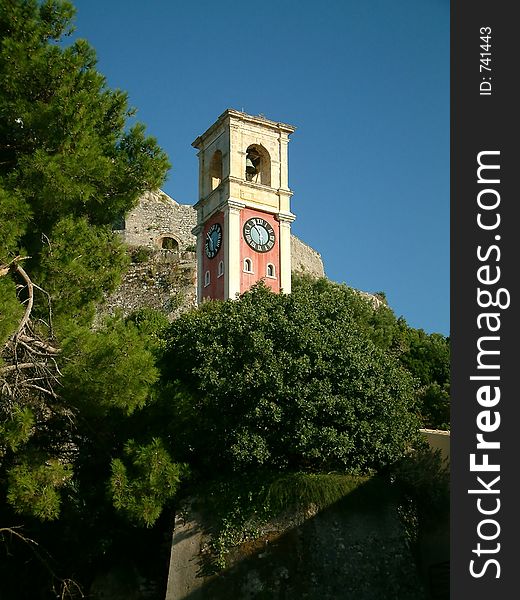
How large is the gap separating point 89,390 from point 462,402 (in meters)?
6.81

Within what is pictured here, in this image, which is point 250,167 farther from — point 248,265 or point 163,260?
point 163,260

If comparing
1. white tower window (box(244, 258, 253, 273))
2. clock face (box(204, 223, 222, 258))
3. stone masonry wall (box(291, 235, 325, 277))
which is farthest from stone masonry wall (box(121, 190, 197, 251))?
white tower window (box(244, 258, 253, 273))

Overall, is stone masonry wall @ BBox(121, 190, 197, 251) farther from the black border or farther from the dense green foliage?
the black border

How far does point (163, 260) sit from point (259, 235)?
11.9m

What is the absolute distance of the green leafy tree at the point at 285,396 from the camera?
15.0 m

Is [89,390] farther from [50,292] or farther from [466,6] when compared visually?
[466,6]

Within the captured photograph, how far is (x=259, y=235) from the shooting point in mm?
32094

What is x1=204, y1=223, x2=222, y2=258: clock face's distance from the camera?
3186 cm

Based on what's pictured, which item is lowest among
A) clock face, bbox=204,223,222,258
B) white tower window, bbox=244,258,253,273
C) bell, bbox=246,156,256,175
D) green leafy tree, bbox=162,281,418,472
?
green leafy tree, bbox=162,281,418,472

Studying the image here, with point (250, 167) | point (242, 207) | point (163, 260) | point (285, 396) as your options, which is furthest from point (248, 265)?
point (285, 396)

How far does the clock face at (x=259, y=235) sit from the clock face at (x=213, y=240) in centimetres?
94

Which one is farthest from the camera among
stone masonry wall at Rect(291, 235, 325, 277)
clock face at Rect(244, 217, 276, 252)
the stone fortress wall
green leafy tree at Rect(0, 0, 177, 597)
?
stone masonry wall at Rect(291, 235, 325, 277)

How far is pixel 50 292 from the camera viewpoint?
13742mm

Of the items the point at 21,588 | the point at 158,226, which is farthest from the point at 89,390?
the point at 158,226
